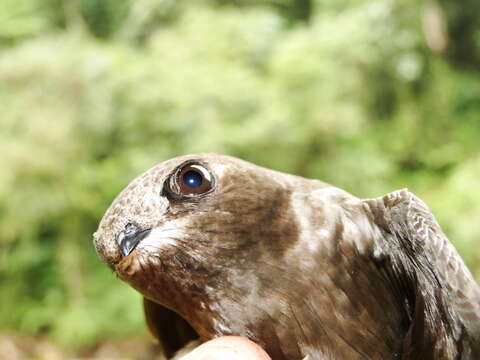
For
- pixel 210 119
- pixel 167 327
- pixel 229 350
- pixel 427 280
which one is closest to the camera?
pixel 229 350

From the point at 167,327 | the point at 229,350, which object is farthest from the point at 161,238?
the point at 167,327

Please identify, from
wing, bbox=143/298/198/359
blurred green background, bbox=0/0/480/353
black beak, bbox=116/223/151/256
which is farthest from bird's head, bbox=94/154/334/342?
blurred green background, bbox=0/0/480/353

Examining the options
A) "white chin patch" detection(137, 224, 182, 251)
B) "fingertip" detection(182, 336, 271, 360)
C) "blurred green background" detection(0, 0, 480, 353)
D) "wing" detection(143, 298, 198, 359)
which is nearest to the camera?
"fingertip" detection(182, 336, 271, 360)

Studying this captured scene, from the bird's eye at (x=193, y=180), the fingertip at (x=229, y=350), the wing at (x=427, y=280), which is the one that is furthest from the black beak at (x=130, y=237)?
the wing at (x=427, y=280)

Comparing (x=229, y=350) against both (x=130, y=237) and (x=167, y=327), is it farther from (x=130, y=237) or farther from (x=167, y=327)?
(x=167, y=327)

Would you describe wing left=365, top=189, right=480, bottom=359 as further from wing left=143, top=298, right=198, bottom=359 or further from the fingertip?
wing left=143, top=298, right=198, bottom=359
